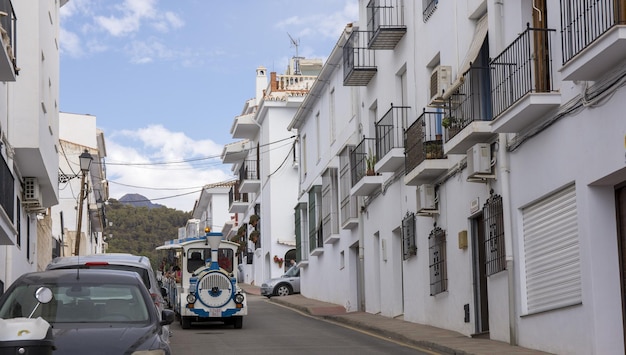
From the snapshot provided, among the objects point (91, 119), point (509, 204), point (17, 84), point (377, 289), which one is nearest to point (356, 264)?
point (377, 289)

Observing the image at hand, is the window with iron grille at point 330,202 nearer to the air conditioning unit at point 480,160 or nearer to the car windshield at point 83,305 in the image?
the air conditioning unit at point 480,160

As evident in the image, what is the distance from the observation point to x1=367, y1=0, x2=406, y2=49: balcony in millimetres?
23594

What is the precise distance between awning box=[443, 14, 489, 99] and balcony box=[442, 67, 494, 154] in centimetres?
10

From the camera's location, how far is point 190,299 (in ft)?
74.3

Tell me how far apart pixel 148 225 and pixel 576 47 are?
85345 millimetres

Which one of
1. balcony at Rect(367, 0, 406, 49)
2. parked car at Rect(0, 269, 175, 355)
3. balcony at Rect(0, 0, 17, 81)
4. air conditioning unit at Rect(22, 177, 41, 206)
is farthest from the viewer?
air conditioning unit at Rect(22, 177, 41, 206)

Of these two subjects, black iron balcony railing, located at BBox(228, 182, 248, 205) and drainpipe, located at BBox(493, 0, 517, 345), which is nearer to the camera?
drainpipe, located at BBox(493, 0, 517, 345)

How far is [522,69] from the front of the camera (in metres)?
15.3

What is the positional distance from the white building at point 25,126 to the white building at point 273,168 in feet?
71.5

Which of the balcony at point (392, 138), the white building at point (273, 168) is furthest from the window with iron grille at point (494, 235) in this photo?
the white building at point (273, 168)

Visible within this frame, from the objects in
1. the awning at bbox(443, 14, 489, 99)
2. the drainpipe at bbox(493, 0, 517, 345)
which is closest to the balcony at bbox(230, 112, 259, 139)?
the awning at bbox(443, 14, 489, 99)

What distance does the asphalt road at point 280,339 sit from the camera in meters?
16.8

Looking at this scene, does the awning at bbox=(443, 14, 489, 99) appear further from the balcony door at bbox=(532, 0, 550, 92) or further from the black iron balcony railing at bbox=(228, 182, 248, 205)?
the black iron balcony railing at bbox=(228, 182, 248, 205)

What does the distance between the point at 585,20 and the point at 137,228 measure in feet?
277
